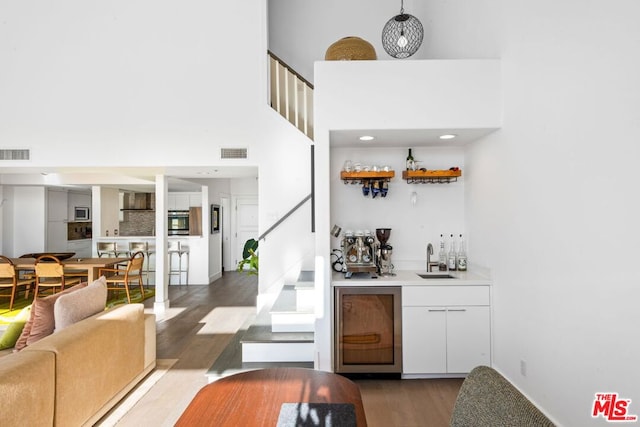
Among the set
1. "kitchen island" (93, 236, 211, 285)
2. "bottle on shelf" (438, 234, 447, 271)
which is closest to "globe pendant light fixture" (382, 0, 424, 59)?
"bottle on shelf" (438, 234, 447, 271)

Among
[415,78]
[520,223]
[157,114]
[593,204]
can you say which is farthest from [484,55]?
[157,114]

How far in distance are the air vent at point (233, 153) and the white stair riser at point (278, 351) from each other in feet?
8.56

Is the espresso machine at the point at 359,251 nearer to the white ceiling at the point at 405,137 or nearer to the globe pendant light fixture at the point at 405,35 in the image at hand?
the white ceiling at the point at 405,137

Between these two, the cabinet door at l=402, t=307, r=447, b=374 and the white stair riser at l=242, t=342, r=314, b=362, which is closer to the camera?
the cabinet door at l=402, t=307, r=447, b=374

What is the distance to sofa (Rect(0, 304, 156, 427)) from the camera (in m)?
1.83

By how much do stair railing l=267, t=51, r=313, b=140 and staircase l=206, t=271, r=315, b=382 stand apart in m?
2.49

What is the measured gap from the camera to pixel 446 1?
4.02 metres

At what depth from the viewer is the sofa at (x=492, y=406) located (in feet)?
2.86

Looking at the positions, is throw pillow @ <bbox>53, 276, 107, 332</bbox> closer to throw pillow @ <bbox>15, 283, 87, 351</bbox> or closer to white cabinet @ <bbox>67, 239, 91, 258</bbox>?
throw pillow @ <bbox>15, 283, 87, 351</bbox>

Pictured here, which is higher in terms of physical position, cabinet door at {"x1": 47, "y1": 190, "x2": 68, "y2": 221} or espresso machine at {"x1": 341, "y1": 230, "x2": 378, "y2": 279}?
cabinet door at {"x1": 47, "y1": 190, "x2": 68, "y2": 221}

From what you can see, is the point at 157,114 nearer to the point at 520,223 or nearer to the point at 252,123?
the point at 252,123

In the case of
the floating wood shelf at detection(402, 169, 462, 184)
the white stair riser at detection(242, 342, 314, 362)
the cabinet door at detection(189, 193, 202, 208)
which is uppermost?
the cabinet door at detection(189, 193, 202, 208)

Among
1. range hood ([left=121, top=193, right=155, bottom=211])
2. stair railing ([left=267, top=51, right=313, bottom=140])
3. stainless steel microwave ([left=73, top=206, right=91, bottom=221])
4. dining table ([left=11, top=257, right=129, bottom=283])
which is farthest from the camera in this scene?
range hood ([left=121, top=193, right=155, bottom=211])

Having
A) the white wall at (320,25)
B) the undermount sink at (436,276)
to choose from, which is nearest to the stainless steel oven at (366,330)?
the undermount sink at (436,276)
